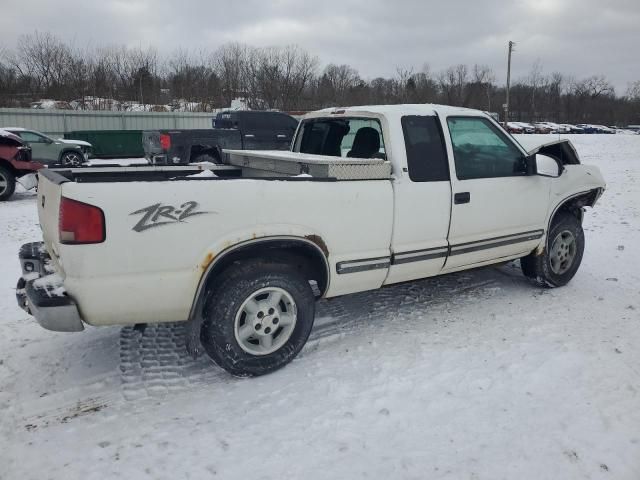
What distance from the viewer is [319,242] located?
Answer: 3613 mm

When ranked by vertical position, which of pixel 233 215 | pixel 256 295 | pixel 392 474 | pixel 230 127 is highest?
pixel 230 127

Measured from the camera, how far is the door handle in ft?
14.0

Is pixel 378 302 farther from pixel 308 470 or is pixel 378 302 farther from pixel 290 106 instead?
pixel 290 106

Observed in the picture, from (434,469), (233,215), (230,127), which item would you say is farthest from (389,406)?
(230,127)

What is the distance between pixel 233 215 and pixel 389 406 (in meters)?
1.56

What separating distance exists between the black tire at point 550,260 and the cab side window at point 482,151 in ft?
3.00

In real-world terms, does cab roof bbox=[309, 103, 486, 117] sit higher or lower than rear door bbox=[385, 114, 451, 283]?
higher

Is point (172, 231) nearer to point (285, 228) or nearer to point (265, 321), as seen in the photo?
point (285, 228)

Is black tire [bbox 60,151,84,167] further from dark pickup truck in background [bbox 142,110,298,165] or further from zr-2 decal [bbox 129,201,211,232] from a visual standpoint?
zr-2 decal [bbox 129,201,211,232]

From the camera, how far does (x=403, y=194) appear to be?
3959mm

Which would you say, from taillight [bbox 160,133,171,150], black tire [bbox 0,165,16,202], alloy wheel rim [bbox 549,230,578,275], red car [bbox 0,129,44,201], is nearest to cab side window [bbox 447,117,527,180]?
alloy wheel rim [bbox 549,230,578,275]

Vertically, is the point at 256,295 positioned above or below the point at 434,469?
above

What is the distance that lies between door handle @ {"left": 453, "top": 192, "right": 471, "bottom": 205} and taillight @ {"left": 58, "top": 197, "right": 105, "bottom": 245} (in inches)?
108

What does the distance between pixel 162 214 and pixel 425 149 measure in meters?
2.22
